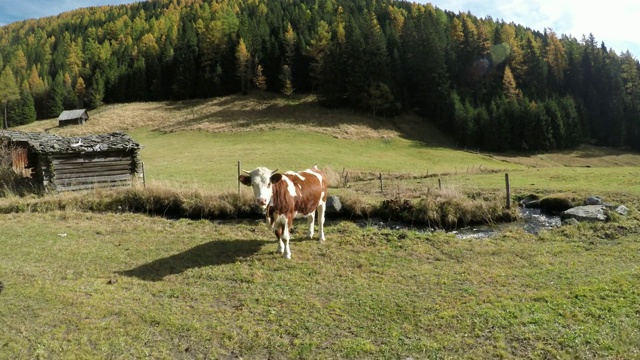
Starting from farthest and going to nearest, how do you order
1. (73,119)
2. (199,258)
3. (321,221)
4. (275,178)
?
1. (73,119)
2. (321,221)
3. (199,258)
4. (275,178)

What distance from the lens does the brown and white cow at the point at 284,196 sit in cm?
1027

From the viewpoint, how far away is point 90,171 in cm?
2380

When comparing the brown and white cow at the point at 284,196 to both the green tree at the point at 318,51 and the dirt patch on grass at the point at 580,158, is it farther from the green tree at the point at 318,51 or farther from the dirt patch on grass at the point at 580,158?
the green tree at the point at 318,51

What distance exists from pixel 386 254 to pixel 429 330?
4424mm

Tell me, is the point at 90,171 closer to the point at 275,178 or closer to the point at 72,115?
the point at 275,178

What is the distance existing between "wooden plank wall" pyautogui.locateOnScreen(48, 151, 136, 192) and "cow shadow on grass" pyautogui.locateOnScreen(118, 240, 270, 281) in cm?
1388

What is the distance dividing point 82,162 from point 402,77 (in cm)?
5708

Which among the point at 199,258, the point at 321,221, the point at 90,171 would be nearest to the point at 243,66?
the point at 90,171

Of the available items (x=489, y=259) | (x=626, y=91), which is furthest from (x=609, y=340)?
(x=626, y=91)

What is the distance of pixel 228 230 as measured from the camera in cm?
1429

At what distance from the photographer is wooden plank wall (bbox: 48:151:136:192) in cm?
2252

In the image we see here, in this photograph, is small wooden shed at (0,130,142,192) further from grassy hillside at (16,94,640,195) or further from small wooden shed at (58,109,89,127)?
small wooden shed at (58,109,89,127)

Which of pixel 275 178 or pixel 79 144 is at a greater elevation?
pixel 79 144

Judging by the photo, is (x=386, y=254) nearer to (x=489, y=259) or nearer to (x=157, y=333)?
(x=489, y=259)
